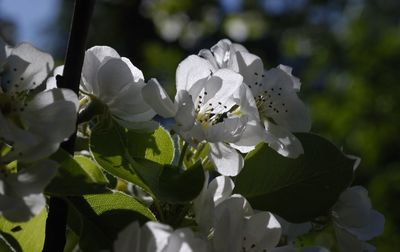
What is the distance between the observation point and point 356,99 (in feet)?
10.1

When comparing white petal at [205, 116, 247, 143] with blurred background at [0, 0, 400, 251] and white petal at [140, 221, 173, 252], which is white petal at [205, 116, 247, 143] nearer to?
white petal at [140, 221, 173, 252]

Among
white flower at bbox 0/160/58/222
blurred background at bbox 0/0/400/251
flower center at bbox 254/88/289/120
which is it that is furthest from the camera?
blurred background at bbox 0/0/400/251

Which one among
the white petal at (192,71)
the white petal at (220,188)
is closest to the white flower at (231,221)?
the white petal at (220,188)

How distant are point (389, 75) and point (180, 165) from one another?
2.67m

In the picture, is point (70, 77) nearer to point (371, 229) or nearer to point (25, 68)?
point (25, 68)

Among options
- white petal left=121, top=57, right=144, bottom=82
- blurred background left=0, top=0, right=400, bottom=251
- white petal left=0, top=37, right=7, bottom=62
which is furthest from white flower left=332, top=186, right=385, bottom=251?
blurred background left=0, top=0, right=400, bottom=251

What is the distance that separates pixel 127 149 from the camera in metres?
0.62

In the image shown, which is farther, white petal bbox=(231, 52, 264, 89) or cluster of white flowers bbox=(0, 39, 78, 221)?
white petal bbox=(231, 52, 264, 89)

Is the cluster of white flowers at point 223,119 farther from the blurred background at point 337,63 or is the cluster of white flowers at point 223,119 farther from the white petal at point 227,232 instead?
the blurred background at point 337,63

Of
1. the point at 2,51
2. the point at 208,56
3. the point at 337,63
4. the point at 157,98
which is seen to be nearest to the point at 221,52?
the point at 208,56

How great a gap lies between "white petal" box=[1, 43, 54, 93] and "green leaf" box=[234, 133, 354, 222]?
0.64 ft

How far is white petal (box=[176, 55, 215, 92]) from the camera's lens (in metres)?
0.61

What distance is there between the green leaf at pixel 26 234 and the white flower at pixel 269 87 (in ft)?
0.70

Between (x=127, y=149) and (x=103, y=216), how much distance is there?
0.07 metres
